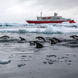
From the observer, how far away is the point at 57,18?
8506 cm

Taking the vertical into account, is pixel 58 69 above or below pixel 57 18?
below

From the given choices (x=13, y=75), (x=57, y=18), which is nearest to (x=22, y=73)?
(x=13, y=75)

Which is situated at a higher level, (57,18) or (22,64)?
(57,18)

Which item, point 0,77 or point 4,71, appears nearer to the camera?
point 0,77

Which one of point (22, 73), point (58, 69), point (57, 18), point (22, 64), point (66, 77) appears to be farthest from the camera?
point (57, 18)

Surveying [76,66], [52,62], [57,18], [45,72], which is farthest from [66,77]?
[57,18]

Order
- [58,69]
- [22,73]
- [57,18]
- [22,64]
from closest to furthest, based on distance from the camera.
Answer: [22,73], [58,69], [22,64], [57,18]

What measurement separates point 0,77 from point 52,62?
10.2ft

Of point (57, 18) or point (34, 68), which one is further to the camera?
point (57, 18)

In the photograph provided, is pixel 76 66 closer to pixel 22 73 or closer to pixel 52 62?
pixel 52 62

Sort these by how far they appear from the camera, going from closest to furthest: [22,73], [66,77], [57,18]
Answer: [66,77] → [22,73] → [57,18]

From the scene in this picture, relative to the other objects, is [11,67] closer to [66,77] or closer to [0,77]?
[0,77]

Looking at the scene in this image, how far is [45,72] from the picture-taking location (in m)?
7.25

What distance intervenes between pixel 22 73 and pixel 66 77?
1.71m
